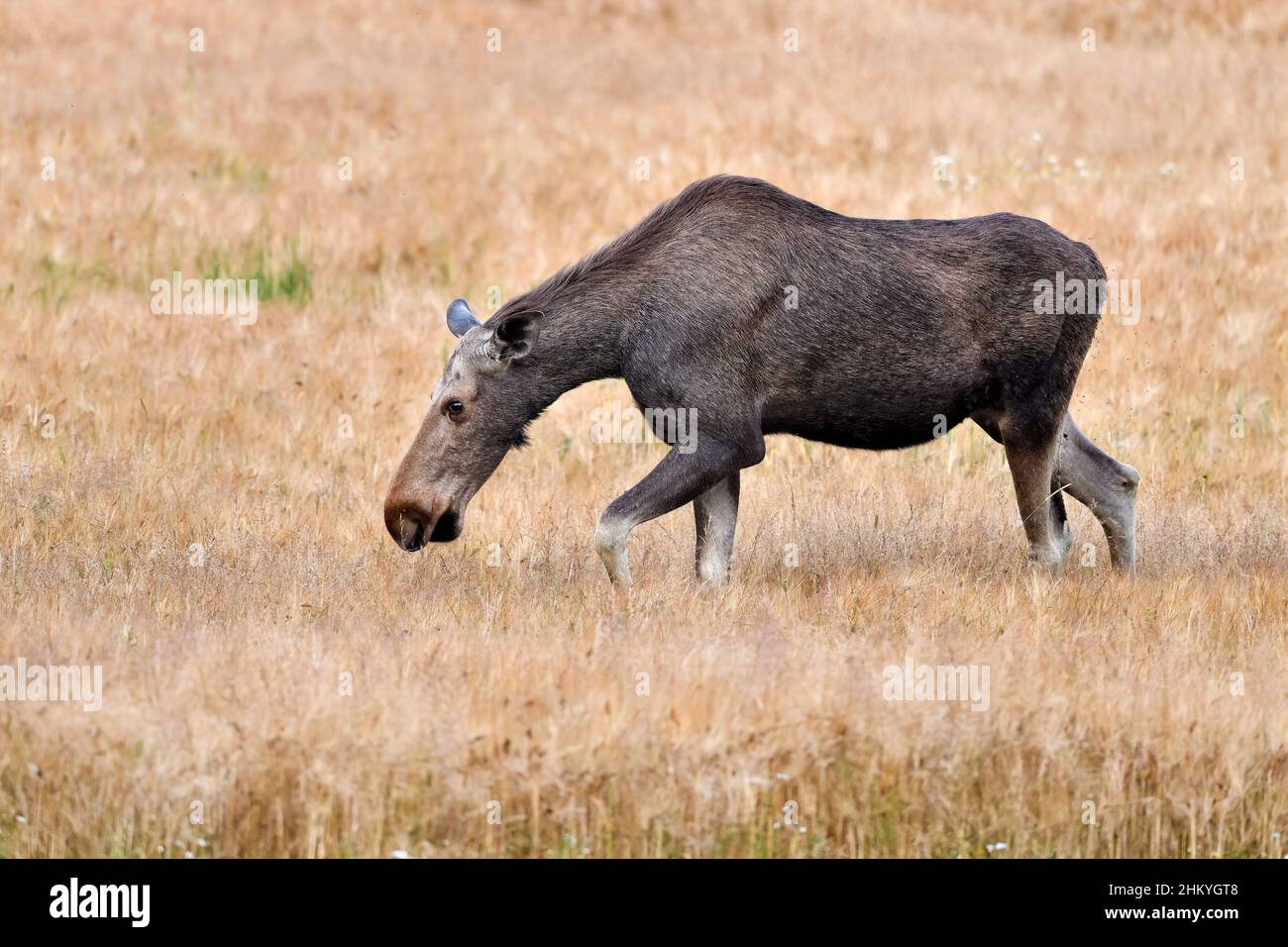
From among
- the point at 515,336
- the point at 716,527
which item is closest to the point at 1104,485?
the point at 716,527

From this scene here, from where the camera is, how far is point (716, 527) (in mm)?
9102

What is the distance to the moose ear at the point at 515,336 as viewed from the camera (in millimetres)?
8539

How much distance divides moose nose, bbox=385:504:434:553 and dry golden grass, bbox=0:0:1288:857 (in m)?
0.42

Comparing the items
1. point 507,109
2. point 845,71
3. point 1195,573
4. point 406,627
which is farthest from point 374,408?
point 845,71

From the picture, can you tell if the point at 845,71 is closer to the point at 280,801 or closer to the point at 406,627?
the point at 406,627

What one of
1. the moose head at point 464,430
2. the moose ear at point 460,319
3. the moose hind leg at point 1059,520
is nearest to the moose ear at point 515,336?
the moose head at point 464,430

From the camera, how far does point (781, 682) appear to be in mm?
7109

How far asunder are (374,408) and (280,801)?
7238 millimetres

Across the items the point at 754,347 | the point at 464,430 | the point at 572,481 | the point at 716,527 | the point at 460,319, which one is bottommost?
the point at 716,527

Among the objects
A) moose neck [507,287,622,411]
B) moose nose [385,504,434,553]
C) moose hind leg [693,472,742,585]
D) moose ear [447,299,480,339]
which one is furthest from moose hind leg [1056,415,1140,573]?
moose nose [385,504,434,553]

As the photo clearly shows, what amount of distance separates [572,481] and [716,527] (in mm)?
3195

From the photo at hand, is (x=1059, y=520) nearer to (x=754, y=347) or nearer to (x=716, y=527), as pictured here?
(x=716, y=527)

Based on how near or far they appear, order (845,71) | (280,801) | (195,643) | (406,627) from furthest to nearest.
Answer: (845,71)
(406,627)
(195,643)
(280,801)

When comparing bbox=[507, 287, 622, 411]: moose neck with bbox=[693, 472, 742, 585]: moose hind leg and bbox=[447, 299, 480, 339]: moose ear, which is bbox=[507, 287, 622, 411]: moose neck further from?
bbox=[693, 472, 742, 585]: moose hind leg
